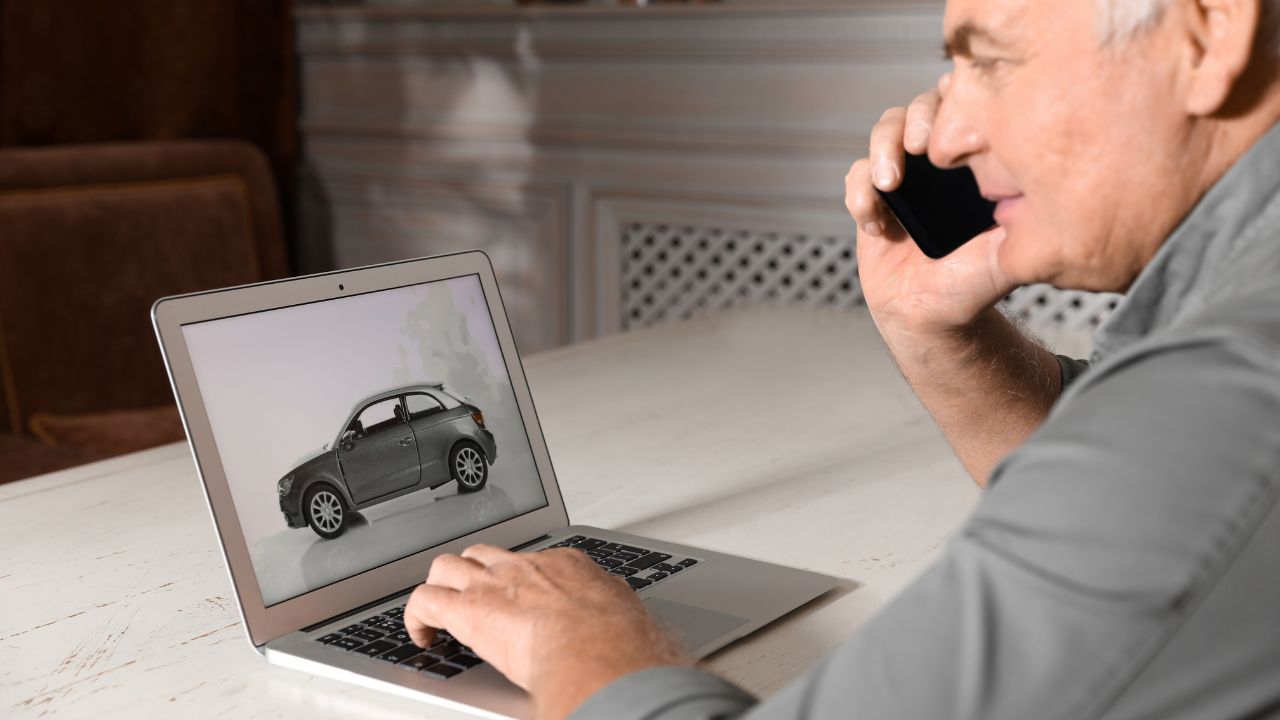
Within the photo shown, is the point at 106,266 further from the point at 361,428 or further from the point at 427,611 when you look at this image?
the point at 427,611

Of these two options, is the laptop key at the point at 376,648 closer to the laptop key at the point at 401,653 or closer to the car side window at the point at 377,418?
the laptop key at the point at 401,653

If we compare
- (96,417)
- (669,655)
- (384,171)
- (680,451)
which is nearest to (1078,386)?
(669,655)

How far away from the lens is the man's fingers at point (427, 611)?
0.77m

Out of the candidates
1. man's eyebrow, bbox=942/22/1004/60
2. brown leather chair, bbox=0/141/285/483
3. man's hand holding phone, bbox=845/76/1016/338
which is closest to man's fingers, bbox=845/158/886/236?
man's hand holding phone, bbox=845/76/1016/338

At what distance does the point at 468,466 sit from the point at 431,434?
0.05m

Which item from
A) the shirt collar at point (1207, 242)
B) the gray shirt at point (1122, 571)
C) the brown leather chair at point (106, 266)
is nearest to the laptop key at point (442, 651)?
the gray shirt at point (1122, 571)

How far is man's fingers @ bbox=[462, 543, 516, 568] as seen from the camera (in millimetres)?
801

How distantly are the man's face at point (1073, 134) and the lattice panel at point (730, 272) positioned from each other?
2.09 meters

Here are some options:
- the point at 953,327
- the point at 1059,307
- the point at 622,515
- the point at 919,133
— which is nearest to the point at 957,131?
the point at 919,133

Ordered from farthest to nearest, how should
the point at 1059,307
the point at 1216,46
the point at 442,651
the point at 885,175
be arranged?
1. the point at 1059,307
2. the point at 885,175
3. the point at 442,651
4. the point at 1216,46

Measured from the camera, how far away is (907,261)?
111 cm

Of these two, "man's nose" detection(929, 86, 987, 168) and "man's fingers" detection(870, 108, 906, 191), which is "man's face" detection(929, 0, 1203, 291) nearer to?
"man's nose" detection(929, 86, 987, 168)

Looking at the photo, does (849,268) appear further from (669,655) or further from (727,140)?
(669,655)

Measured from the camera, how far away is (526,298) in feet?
10.7
